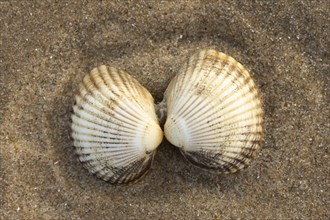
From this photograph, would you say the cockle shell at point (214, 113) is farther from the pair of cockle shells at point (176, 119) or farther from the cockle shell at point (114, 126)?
the cockle shell at point (114, 126)

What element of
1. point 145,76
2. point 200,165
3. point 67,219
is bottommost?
point 67,219

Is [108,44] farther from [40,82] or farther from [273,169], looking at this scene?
[273,169]

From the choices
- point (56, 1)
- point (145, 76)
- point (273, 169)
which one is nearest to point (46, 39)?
point (56, 1)

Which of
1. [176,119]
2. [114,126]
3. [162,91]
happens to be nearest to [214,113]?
[176,119]

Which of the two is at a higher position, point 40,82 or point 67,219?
point 40,82

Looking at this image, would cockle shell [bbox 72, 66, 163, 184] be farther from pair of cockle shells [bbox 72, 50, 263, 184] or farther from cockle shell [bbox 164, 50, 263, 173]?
cockle shell [bbox 164, 50, 263, 173]

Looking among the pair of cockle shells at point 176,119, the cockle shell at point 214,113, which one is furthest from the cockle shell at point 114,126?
the cockle shell at point 214,113
